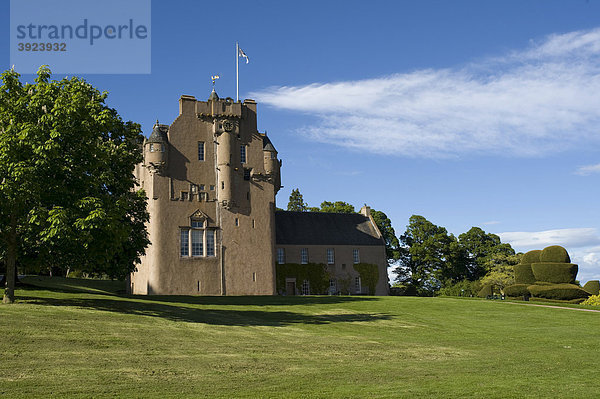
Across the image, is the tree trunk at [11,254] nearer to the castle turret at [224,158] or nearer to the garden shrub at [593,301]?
the castle turret at [224,158]

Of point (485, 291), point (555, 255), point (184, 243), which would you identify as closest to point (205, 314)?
point (184, 243)

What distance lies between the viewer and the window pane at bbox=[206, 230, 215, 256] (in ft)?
191

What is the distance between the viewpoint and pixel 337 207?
90750 millimetres

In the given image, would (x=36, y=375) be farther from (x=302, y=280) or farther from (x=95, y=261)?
(x=302, y=280)

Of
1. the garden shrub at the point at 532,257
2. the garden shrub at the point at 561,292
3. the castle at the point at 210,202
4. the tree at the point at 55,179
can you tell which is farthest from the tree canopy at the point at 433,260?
the tree at the point at 55,179

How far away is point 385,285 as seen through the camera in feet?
232

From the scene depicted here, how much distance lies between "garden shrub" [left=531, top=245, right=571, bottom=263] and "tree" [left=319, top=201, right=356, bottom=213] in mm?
34082

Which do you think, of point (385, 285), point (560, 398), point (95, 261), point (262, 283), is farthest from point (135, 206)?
point (385, 285)

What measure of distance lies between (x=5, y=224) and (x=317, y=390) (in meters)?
22.6

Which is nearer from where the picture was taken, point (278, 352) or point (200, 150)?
point (278, 352)

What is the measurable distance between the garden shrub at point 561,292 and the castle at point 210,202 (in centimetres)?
2751

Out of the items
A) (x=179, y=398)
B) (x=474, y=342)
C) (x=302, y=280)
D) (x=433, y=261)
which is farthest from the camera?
(x=433, y=261)

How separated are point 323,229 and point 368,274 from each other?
7.83 meters

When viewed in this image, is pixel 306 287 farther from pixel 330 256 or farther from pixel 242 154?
pixel 242 154
